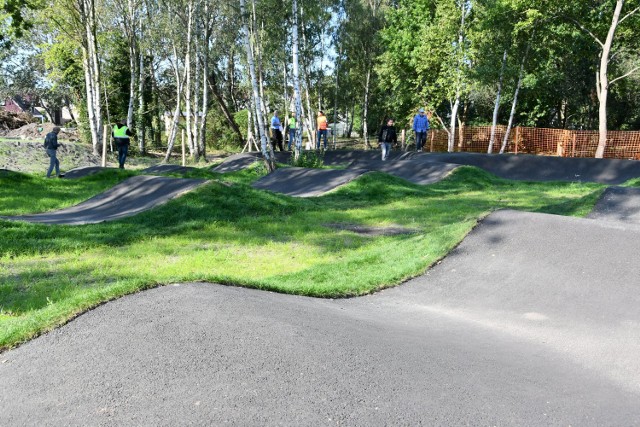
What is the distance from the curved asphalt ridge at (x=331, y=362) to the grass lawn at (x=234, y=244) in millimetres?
662

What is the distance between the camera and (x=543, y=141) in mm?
27797

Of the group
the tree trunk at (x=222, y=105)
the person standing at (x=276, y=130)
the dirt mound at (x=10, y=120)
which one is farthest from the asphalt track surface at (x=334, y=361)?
the dirt mound at (x=10, y=120)

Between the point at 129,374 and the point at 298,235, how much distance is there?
6.30 meters

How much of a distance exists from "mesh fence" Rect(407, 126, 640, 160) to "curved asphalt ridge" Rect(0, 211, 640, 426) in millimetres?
22899

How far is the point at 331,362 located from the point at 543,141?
2803 cm

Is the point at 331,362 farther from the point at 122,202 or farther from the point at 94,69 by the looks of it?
the point at 94,69

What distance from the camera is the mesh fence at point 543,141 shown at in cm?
2466

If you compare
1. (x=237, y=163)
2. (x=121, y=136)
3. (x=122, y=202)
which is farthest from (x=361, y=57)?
(x=122, y=202)

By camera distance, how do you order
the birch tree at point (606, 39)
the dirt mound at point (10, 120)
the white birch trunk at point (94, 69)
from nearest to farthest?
the birch tree at point (606, 39), the white birch trunk at point (94, 69), the dirt mound at point (10, 120)

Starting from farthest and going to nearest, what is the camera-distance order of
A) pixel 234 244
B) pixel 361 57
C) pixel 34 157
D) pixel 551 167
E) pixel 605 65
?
pixel 361 57, pixel 34 157, pixel 605 65, pixel 551 167, pixel 234 244

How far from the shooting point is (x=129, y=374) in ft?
9.78

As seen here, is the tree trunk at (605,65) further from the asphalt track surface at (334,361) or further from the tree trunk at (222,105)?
the tree trunk at (222,105)

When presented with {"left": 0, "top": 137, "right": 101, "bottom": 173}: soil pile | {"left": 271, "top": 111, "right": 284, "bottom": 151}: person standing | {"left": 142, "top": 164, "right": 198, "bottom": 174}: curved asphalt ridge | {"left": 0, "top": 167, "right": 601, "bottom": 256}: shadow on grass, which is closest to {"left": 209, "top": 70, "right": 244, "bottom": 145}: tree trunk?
{"left": 271, "top": 111, "right": 284, "bottom": 151}: person standing

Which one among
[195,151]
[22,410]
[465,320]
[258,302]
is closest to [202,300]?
[258,302]
